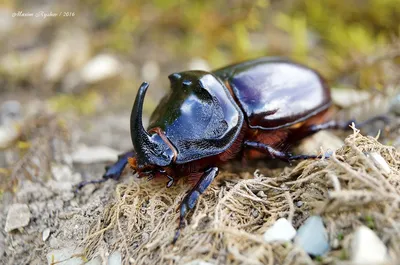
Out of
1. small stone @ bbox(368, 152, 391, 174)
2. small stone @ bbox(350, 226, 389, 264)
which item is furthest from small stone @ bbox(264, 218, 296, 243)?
small stone @ bbox(368, 152, 391, 174)

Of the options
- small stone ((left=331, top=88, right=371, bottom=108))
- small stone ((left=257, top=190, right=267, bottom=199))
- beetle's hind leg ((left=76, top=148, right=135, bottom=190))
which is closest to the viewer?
small stone ((left=257, top=190, right=267, bottom=199))

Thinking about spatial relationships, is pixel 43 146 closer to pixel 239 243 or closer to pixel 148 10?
pixel 239 243

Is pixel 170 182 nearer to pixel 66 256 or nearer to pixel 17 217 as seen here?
pixel 66 256

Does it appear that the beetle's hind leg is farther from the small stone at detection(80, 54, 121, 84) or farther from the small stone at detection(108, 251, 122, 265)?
the small stone at detection(80, 54, 121, 84)

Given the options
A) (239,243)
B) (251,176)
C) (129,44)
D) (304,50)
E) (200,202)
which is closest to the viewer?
(239,243)

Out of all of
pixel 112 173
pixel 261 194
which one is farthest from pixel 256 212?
pixel 112 173

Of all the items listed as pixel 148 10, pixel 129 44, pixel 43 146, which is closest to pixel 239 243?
pixel 43 146

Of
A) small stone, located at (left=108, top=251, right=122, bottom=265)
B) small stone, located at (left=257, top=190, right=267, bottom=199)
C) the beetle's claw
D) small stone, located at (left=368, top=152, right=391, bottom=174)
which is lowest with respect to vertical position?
small stone, located at (left=108, top=251, right=122, bottom=265)
